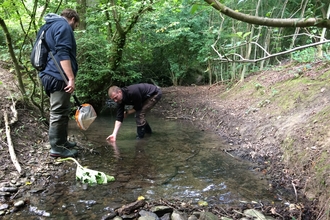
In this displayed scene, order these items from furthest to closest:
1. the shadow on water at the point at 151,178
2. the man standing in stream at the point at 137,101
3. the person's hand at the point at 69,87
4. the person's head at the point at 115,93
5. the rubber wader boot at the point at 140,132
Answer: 1. the rubber wader boot at the point at 140,132
2. the man standing in stream at the point at 137,101
3. the person's head at the point at 115,93
4. the person's hand at the point at 69,87
5. the shadow on water at the point at 151,178

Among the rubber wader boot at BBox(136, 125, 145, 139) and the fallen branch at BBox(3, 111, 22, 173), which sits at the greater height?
the fallen branch at BBox(3, 111, 22, 173)

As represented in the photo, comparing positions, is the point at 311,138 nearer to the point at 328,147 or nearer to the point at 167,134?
the point at 328,147

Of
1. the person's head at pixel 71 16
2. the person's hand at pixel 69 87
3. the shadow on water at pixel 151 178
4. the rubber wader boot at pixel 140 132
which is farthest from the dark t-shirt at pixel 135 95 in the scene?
the person's head at pixel 71 16

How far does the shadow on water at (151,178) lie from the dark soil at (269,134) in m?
0.26

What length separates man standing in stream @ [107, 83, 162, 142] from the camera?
542 cm

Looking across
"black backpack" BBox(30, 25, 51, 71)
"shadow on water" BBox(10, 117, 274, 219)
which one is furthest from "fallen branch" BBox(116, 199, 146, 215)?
"black backpack" BBox(30, 25, 51, 71)

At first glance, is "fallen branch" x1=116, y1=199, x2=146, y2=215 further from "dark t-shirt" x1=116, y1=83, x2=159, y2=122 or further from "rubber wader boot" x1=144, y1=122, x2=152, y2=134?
"rubber wader boot" x1=144, y1=122, x2=152, y2=134

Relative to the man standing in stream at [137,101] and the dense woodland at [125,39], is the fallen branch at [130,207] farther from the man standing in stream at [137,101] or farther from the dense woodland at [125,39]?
the man standing in stream at [137,101]

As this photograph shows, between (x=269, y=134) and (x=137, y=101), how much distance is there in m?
2.93

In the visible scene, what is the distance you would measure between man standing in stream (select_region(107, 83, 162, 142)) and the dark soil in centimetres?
151

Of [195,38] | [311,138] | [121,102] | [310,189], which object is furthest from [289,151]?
[195,38]

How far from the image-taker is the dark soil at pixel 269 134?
3.24 meters

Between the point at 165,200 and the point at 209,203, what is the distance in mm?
535

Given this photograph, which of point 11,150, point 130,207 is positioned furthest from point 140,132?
point 130,207
